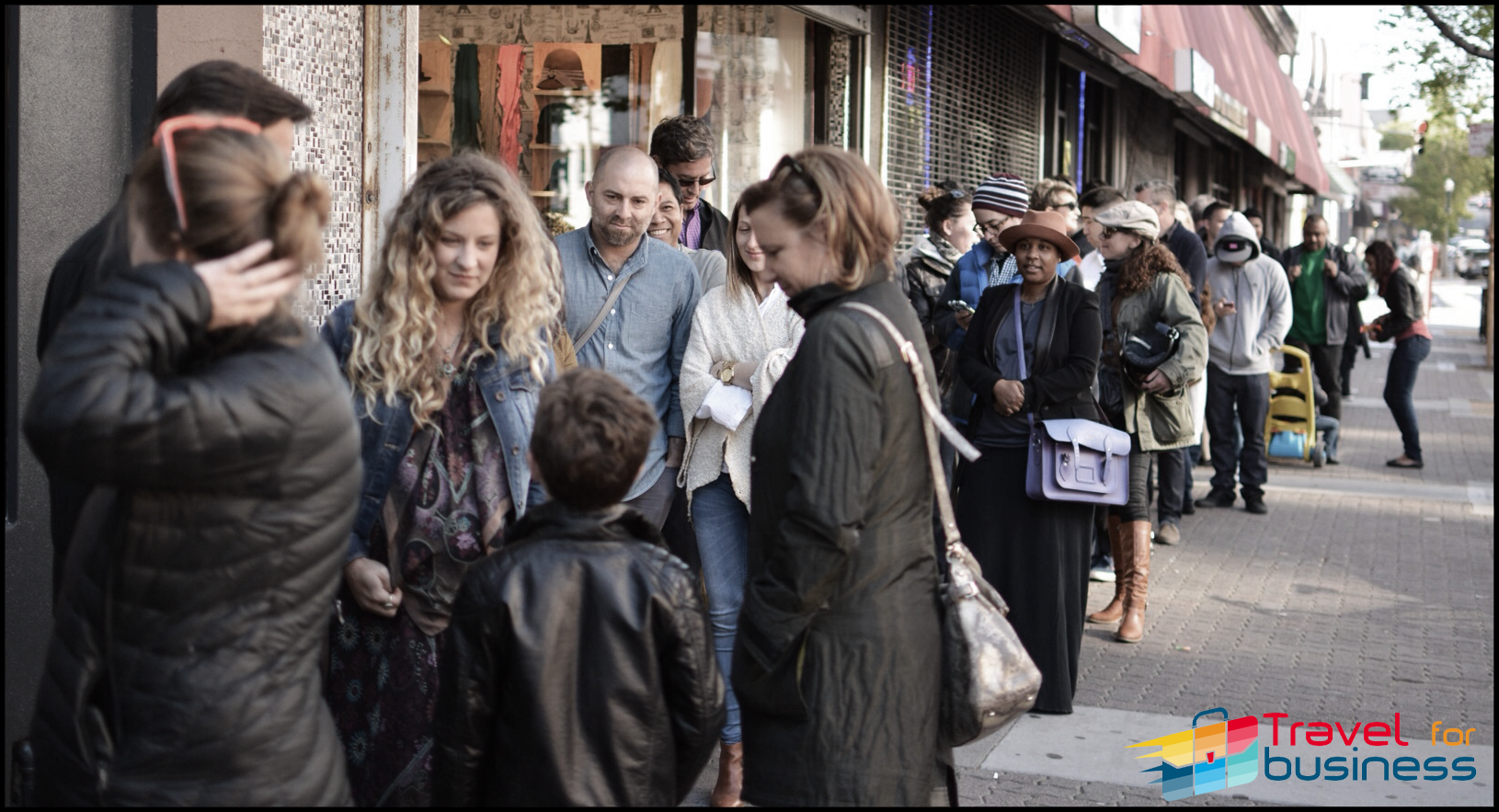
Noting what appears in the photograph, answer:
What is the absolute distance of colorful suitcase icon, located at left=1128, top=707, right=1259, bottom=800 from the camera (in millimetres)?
4957

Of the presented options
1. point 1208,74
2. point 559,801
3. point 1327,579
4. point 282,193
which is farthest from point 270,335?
point 1208,74

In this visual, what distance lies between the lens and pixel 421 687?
326cm

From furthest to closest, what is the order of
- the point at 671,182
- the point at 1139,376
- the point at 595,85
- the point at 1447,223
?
the point at 1447,223, the point at 595,85, the point at 1139,376, the point at 671,182

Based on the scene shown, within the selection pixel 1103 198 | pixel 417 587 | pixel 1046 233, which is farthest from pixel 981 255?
pixel 417 587

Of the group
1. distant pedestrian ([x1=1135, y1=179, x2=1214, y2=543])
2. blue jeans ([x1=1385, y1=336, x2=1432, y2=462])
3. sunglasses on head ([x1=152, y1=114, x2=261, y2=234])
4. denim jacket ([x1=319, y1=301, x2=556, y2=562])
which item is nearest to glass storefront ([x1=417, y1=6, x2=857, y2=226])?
distant pedestrian ([x1=1135, y1=179, x2=1214, y2=543])

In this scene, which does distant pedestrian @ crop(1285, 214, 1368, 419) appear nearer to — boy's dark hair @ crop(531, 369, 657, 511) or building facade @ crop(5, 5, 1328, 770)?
building facade @ crop(5, 5, 1328, 770)

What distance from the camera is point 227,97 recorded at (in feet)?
8.45

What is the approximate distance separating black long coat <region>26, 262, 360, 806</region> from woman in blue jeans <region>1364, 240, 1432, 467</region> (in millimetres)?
12472

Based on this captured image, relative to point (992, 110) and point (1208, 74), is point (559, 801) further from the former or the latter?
point (1208, 74)

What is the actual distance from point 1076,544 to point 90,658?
4.24 m

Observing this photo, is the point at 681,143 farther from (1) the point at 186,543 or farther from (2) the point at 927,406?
(1) the point at 186,543

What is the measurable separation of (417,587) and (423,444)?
32 cm

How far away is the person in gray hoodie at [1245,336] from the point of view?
10383 millimetres

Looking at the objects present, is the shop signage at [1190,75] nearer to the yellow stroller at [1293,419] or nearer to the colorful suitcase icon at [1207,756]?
the yellow stroller at [1293,419]
